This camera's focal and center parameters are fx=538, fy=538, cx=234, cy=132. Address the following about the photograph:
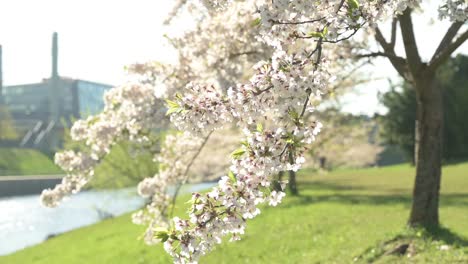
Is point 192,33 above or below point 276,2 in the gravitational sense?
above

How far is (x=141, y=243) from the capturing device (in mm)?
22984

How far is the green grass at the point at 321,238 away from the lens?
12633 mm

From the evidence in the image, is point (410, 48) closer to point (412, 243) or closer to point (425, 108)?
point (425, 108)

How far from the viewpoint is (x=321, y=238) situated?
17.0m

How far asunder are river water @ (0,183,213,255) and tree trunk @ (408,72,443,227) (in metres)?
30.3

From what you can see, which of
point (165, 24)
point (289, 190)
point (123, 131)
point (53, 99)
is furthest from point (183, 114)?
point (53, 99)

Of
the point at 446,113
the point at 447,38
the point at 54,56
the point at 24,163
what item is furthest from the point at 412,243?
the point at 54,56

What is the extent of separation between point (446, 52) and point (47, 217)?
49470mm

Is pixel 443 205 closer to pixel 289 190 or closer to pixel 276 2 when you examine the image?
pixel 289 190

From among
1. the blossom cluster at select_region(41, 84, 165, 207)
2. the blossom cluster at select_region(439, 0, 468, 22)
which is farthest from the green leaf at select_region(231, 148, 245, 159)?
the blossom cluster at select_region(41, 84, 165, 207)

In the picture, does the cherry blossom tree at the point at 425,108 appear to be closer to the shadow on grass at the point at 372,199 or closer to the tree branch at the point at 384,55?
the tree branch at the point at 384,55

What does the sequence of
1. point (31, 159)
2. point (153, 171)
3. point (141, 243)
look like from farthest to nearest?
point (31, 159) → point (153, 171) → point (141, 243)

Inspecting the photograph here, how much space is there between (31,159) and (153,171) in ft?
308

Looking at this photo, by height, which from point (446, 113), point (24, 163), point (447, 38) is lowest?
point (24, 163)
